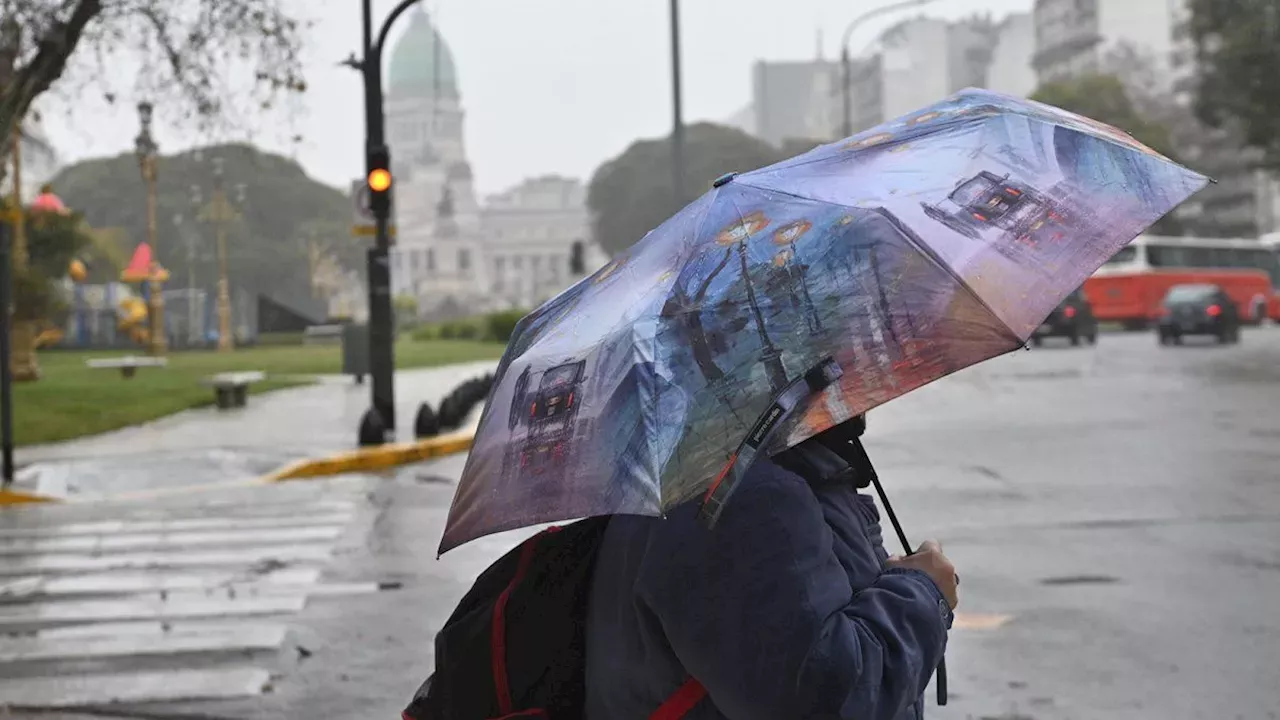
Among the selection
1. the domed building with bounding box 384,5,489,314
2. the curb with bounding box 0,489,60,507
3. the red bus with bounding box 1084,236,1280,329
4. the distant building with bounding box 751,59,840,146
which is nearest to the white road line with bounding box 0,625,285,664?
the curb with bounding box 0,489,60,507

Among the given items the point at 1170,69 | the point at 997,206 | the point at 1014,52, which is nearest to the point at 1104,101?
the point at 1170,69

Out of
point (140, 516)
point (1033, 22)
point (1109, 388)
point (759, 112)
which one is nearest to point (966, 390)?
point (1109, 388)

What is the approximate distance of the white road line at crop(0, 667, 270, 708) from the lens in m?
5.89

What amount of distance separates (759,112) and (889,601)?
599ft

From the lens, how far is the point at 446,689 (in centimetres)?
235

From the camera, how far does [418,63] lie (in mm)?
146000

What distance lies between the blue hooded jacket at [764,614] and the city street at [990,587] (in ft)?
10.5

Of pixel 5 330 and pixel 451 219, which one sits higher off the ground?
pixel 451 219

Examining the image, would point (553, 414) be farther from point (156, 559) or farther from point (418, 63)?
point (418, 63)

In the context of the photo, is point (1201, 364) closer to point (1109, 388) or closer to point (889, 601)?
point (1109, 388)

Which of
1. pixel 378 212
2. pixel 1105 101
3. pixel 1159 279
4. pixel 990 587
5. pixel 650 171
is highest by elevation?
pixel 1105 101

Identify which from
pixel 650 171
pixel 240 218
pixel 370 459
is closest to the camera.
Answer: pixel 370 459

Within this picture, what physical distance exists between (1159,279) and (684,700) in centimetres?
4984

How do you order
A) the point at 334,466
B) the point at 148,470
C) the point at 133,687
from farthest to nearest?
the point at 148,470 < the point at 334,466 < the point at 133,687
